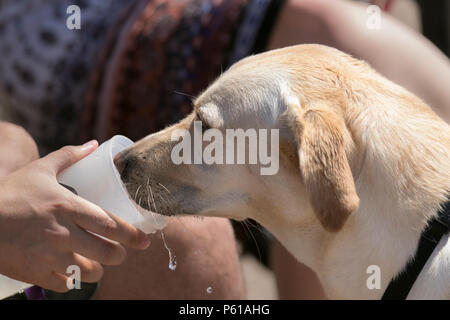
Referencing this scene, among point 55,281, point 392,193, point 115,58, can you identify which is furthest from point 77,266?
point 115,58

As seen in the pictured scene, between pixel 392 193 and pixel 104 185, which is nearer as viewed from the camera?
pixel 392 193

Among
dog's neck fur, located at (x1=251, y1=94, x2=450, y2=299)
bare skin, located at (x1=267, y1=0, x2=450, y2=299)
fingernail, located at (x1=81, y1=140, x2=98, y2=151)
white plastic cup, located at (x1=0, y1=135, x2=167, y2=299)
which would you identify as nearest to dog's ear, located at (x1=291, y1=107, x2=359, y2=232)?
dog's neck fur, located at (x1=251, y1=94, x2=450, y2=299)

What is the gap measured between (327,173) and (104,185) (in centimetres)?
60

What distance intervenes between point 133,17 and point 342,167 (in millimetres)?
1890

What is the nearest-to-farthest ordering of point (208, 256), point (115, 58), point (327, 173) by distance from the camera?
point (327, 173) → point (208, 256) → point (115, 58)

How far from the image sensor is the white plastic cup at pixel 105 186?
1.87 metres

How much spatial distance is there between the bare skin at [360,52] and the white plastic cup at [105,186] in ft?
3.50

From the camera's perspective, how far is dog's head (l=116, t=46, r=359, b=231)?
6.13ft

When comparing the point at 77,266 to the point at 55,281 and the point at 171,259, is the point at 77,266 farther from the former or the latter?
the point at 171,259

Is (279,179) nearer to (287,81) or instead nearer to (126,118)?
(287,81)

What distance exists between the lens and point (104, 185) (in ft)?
6.17

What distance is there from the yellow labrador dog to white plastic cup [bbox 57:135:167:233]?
0.28ft

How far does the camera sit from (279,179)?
190 centimetres

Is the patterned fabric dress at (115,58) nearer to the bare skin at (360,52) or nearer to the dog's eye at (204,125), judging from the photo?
the bare skin at (360,52)
